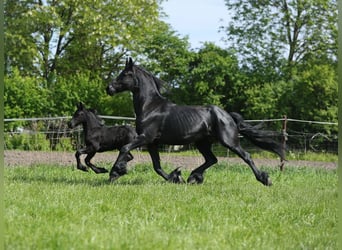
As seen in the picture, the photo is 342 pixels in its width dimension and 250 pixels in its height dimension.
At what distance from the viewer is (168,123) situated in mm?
8961

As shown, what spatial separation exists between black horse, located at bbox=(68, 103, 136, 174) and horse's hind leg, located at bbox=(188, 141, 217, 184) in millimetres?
2190

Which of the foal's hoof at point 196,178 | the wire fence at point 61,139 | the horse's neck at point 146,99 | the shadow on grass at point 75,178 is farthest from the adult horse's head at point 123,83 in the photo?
the wire fence at point 61,139

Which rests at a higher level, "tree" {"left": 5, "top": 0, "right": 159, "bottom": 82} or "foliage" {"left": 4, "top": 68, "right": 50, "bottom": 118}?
"tree" {"left": 5, "top": 0, "right": 159, "bottom": 82}

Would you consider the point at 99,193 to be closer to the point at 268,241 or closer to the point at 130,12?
the point at 268,241

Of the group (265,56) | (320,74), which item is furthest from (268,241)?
(265,56)

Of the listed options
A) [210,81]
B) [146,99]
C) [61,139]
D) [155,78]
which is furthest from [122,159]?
[210,81]

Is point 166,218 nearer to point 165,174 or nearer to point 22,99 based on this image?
point 165,174

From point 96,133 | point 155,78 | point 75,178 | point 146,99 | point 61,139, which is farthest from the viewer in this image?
point 61,139

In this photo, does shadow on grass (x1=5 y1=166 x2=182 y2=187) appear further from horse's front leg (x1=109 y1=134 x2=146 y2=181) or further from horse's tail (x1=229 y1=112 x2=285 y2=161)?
horse's tail (x1=229 y1=112 x2=285 y2=161)

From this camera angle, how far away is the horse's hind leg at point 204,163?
9.39 metres

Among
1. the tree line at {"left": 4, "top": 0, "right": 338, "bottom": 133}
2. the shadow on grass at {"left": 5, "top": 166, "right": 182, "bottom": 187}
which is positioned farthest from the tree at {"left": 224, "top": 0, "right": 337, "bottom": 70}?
the shadow on grass at {"left": 5, "top": 166, "right": 182, "bottom": 187}

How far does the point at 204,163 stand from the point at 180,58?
18316 mm

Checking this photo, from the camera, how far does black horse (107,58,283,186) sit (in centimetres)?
891

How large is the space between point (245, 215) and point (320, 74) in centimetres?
2106
